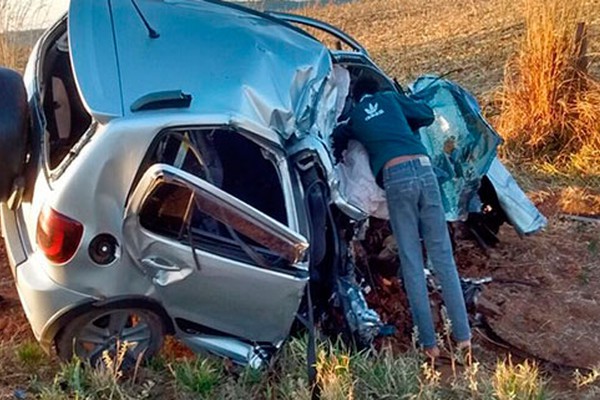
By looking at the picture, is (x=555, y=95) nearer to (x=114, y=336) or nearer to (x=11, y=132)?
(x=114, y=336)

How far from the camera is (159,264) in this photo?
4078 mm

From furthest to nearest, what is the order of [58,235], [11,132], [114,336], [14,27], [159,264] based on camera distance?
[14,27] → [114,336] → [11,132] → [159,264] → [58,235]

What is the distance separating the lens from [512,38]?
15453 millimetres

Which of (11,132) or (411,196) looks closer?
(11,132)

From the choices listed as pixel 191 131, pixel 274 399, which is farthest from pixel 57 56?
pixel 274 399

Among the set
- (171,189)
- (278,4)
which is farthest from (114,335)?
(278,4)

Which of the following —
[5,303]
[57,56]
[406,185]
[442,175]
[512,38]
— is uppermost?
[57,56]

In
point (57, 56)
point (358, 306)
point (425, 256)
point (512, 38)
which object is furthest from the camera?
point (512, 38)

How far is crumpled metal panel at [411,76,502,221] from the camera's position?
5844mm

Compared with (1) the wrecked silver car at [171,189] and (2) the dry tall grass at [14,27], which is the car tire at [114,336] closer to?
(1) the wrecked silver car at [171,189]

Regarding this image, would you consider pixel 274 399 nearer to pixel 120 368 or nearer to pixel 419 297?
pixel 120 368

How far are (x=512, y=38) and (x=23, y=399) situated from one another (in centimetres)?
1300

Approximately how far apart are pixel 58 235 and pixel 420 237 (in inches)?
80.4

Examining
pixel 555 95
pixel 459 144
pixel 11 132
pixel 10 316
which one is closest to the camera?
pixel 11 132
